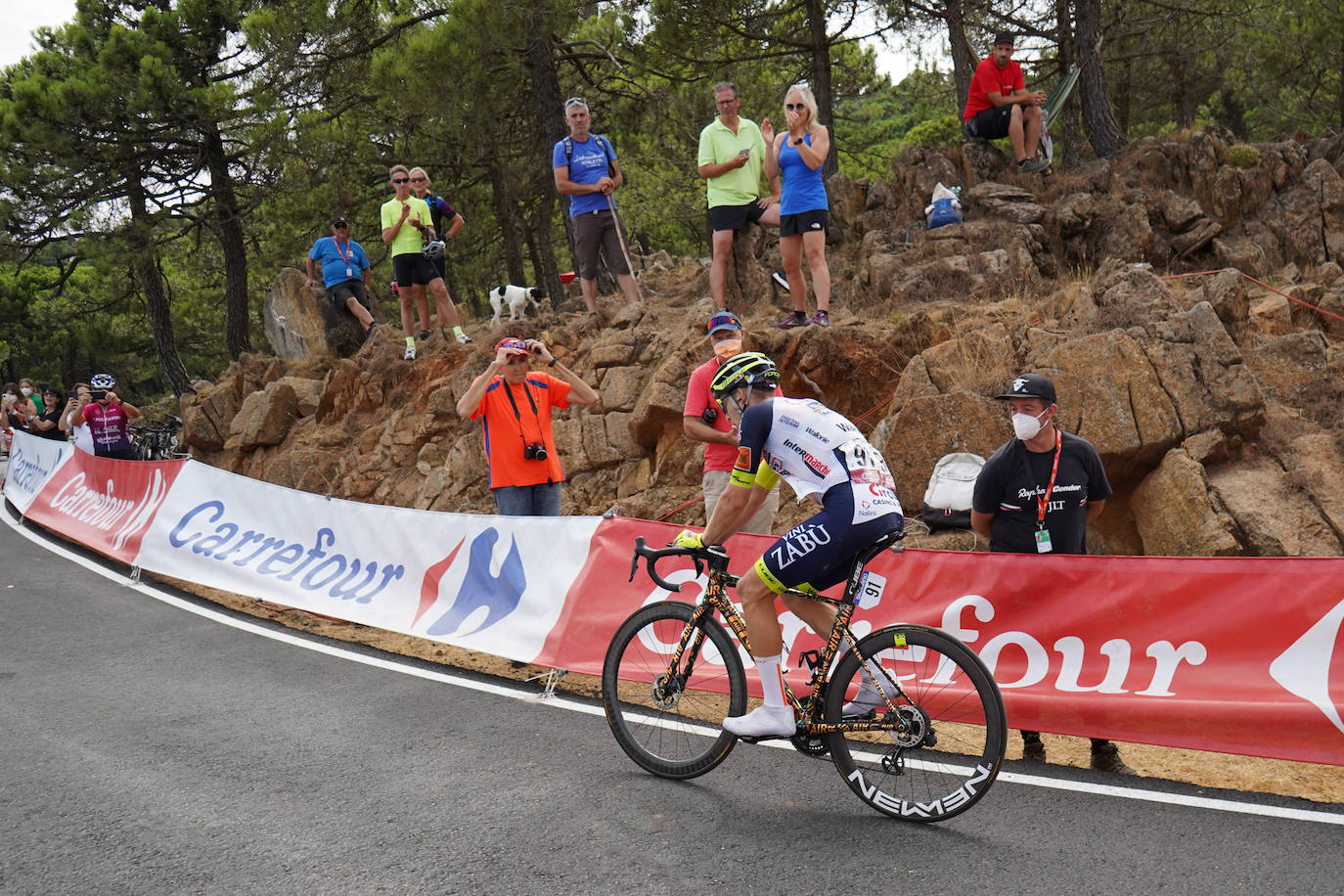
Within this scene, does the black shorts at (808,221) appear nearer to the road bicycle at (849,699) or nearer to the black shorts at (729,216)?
the black shorts at (729,216)

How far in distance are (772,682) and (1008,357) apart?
5.90 metres

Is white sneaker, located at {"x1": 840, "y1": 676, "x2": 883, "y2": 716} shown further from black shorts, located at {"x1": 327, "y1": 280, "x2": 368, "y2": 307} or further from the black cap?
A: black shorts, located at {"x1": 327, "y1": 280, "x2": 368, "y2": 307}

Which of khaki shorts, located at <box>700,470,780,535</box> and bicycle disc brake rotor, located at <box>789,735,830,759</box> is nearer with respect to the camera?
bicycle disc brake rotor, located at <box>789,735,830,759</box>

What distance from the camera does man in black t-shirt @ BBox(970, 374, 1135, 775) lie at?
5805 millimetres

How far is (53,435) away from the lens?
65.9 feet

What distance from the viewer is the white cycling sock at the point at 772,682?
504cm

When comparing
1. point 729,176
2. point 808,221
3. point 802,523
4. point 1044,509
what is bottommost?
point 1044,509

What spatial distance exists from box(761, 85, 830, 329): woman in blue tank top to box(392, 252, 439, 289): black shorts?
5.83m

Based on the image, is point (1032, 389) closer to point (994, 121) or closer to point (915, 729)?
point (915, 729)

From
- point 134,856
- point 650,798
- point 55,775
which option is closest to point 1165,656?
point 650,798

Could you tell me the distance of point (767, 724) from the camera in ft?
16.5

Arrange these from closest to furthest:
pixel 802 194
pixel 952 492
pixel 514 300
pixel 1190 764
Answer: pixel 1190 764 < pixel 952 492 < pixel 802 194 < pixel 514 300

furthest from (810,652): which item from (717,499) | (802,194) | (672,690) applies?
(802,194)

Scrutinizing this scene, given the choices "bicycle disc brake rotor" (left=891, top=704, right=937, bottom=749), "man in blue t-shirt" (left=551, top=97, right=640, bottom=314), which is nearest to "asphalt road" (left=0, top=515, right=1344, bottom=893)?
"bicycle disc brake rotor" (left=891, top=704, right=937, bottom=749)
